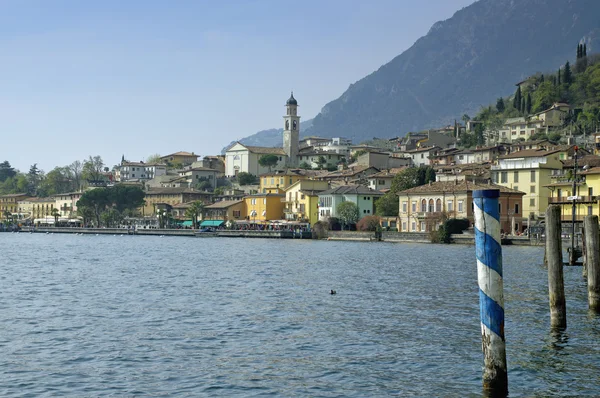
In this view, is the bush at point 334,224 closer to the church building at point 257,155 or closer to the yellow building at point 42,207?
the church building at point 257,155

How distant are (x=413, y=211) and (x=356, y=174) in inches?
→ 1374

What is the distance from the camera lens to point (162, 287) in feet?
113

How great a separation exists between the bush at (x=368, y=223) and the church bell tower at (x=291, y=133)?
215 feet

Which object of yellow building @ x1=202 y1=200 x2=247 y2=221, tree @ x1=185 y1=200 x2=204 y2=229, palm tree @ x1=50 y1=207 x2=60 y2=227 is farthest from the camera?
palm tree @ x1=50 y1=207 x2=60 y2=227

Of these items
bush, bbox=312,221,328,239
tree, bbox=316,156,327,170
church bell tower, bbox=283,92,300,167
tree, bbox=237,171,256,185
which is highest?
church bell tower, bbox=283,92,300,167

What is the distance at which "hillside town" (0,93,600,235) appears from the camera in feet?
279

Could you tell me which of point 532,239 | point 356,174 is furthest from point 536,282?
point 356,174

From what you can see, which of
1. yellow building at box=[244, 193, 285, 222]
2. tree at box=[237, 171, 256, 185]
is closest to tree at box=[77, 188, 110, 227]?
tree at box=[237, 171, 256, 185]

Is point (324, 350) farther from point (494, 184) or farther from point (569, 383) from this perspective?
point (494, 184)

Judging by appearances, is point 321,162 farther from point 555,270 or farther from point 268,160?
point 555,270

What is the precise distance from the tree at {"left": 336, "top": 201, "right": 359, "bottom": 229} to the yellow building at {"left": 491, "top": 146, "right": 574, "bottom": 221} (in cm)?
1950

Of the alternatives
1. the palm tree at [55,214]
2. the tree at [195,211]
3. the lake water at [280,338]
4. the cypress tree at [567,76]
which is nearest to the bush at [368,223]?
the tree at [195,211]

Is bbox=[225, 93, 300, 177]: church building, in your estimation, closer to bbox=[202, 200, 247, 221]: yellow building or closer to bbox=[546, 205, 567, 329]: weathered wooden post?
bbox=[202, 200, 247, 221]: yellow building

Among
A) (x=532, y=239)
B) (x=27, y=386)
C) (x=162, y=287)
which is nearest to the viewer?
(x=27, y=386)
